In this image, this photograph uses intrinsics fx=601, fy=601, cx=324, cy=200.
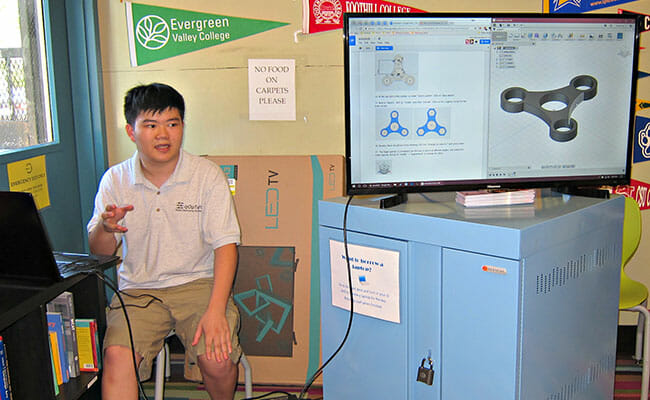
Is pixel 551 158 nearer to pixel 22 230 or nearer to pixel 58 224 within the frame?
pixel 22 230

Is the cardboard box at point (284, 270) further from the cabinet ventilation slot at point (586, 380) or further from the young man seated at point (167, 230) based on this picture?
the cabinet ventilation slot at point (586, 380)

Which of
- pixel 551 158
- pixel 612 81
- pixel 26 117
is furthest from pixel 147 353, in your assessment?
pixel 612 81

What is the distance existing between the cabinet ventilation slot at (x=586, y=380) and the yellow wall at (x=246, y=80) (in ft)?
3.50

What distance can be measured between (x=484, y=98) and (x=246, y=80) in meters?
1.28

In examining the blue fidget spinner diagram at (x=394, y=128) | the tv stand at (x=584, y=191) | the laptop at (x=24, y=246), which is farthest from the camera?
the tv stand at (x=584, y=191)

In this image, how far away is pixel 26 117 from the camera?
89.7 inches

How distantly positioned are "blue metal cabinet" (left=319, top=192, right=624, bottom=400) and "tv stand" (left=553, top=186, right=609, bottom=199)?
3 cm

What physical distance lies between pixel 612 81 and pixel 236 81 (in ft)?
4.99

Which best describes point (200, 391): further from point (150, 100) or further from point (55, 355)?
point (150, 100)

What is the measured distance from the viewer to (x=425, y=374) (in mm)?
1502

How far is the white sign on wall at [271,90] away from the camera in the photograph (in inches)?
101

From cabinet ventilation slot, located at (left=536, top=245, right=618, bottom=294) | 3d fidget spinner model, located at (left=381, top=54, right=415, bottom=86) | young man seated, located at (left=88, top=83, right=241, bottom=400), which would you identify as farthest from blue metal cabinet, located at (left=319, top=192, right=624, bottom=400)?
young man seated, located at (left=88, top=83, right=241, bottom=400)

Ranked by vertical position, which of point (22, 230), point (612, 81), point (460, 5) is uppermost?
point (460, 5)

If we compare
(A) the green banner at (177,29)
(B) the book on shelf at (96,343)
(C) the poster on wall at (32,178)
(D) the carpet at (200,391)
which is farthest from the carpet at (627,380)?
(C) the poster on wall at (32,178)
